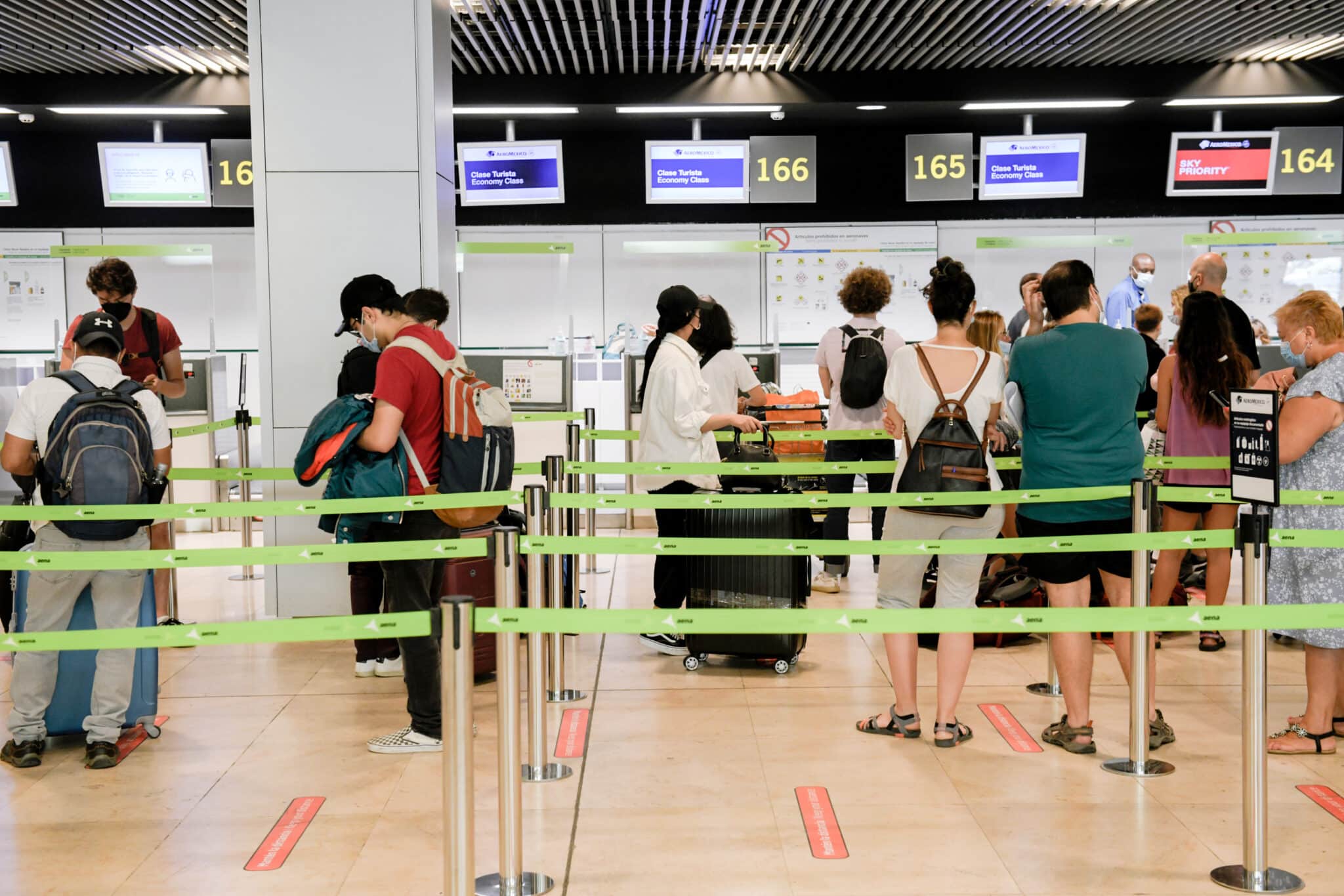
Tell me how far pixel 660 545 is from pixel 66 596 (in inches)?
81.8

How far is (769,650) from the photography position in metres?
5.31

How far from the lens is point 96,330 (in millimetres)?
4312

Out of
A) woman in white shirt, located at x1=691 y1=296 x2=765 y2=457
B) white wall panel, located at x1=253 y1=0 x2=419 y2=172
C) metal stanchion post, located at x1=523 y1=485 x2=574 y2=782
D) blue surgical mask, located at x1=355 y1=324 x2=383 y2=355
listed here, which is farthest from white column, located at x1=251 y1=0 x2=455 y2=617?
metal stanchion post, located at x1=523 y1=485 x2=574 y2=782

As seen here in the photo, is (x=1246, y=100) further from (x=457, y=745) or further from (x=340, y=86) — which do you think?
(x=457, y=745)

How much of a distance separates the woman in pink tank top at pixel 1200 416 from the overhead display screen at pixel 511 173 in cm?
713

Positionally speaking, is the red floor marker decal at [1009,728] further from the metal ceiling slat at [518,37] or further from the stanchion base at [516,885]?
the metal ceiling slat at [518,37]

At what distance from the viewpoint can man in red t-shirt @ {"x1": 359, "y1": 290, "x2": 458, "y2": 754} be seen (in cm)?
423

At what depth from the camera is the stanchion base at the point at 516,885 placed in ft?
9.80

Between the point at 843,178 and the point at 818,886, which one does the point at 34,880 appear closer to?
the point at 818,886

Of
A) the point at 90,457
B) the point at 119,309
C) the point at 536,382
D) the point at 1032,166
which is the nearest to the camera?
the point at 90,457

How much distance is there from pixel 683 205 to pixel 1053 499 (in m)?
8.25

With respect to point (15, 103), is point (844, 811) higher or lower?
lower

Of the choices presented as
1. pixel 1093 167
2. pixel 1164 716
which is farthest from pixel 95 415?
pixel 1093 167

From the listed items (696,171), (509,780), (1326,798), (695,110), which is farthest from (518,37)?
(1326,798)
